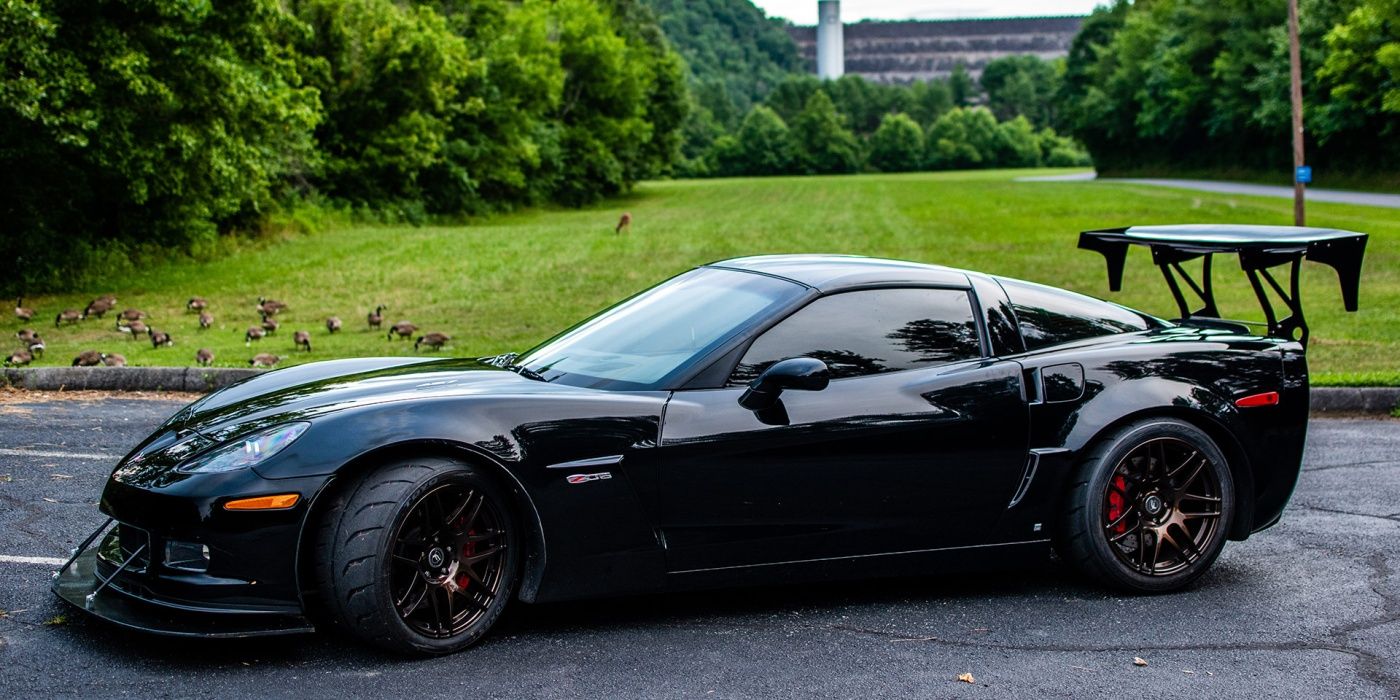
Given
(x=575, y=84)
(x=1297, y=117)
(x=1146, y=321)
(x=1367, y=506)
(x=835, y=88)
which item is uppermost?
(x=835, y=88)

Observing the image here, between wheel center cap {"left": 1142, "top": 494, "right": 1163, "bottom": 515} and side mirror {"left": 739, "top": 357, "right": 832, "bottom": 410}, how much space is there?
1.57 m

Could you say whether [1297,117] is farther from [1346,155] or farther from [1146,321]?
[1146,321]

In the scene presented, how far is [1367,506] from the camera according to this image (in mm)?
6852

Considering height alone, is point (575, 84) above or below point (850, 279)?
above

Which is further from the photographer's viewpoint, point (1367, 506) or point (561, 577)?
point (1367, 506)

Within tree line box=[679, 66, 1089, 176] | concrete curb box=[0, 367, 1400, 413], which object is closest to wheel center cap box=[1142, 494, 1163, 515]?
concrete curb box=[0, 367, 1400, 413]

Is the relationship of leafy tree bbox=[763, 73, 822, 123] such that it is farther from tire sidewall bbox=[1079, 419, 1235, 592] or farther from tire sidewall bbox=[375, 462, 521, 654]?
tire sidewall bbox=[375, 462, 521, 654]

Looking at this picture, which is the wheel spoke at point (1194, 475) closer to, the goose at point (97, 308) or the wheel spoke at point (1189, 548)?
the wheel spoke at point (1189, 548)

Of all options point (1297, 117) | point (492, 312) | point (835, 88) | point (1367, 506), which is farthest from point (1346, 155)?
point (835, 88)

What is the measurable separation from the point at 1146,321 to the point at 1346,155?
177ft

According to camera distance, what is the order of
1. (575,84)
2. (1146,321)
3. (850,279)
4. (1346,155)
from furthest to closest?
(575,84) → (1346,155) → (1146,321) → (850,279)

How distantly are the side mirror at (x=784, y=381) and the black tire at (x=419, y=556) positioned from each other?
961 mm

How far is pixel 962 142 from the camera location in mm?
143125

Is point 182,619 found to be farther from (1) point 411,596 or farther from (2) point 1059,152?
(2) point 1059,152
